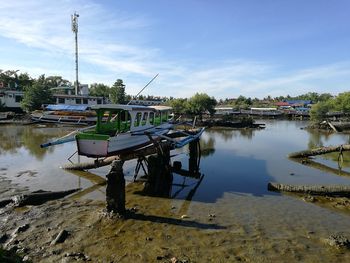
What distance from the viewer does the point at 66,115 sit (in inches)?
2210

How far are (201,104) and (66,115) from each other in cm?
3525

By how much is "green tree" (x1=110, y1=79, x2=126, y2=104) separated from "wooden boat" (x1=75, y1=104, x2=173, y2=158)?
8131cm

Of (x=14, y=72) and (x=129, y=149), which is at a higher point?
(x=14, y=72)

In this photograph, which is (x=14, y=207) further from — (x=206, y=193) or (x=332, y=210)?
(x=332, y=210)

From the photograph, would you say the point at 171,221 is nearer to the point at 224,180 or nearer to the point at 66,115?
the point at 224,180

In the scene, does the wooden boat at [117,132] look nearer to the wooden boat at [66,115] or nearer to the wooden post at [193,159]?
the wooden post at [193,159]

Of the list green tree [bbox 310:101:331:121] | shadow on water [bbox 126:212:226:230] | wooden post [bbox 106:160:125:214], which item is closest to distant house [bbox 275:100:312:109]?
green tree [bbox 310:101:331:121]

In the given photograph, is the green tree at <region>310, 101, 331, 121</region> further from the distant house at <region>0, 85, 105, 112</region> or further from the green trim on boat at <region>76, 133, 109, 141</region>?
the green trim on boat at <region>76, 133, 109, 141</region>

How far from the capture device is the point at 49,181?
1686 centimetres

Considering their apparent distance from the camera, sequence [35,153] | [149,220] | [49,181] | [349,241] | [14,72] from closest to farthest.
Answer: [349,241], [149,220], [49,181], [35,153], [14,72]

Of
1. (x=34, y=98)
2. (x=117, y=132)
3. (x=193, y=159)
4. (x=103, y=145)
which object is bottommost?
(x=193, y=159)

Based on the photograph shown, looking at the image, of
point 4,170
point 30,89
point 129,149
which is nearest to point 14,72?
point 30,89

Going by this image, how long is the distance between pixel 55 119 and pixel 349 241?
5189 cm

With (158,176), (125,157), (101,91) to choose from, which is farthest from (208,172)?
(101,91)
